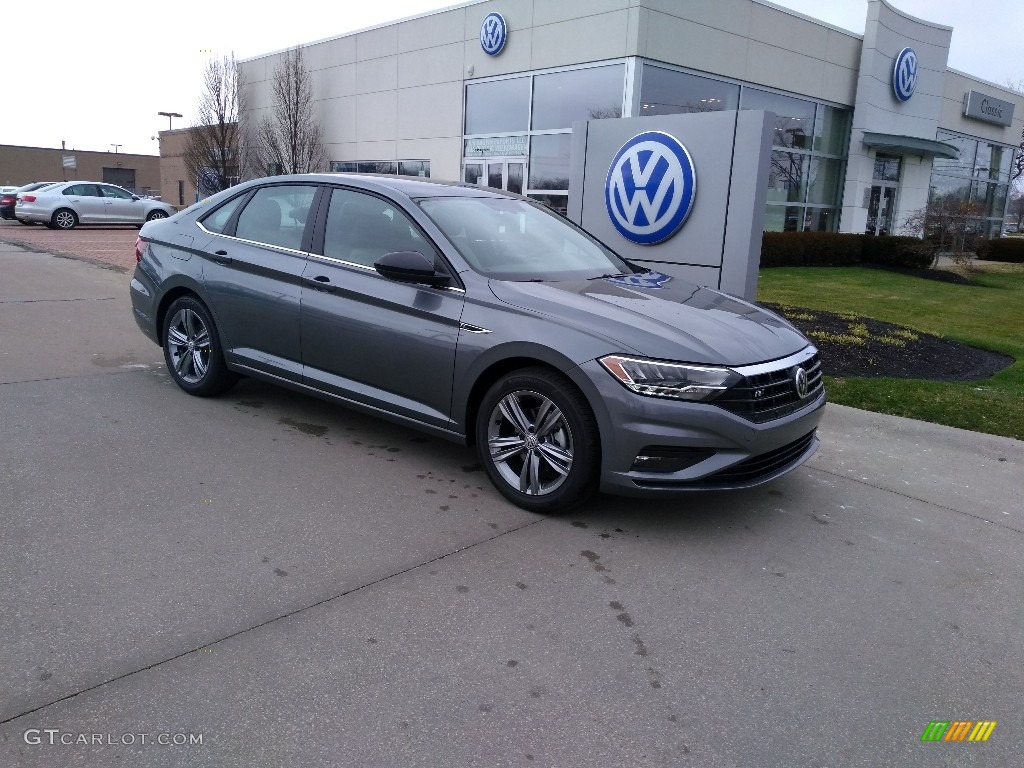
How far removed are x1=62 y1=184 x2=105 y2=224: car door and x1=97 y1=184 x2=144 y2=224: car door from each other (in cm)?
17

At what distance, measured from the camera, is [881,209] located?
27750mm

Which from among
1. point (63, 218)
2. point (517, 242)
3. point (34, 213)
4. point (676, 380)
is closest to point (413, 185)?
point (517, 242)

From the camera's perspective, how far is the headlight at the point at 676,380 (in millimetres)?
3814

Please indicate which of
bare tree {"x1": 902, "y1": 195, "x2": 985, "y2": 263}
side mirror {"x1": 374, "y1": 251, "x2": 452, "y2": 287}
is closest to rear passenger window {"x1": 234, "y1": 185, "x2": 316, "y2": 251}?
side mirror {"x1": 374, "y1": 251, "x2": 452, "y2": 287}

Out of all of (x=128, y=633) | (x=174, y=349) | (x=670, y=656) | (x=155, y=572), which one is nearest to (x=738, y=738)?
(x=670, y=656)

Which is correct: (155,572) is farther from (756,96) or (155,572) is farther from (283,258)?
(756,96)

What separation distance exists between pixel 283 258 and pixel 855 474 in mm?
3857

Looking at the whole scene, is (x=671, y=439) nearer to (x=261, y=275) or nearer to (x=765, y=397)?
(x=765, y=397)

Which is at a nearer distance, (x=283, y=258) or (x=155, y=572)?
(x=155, y=572)

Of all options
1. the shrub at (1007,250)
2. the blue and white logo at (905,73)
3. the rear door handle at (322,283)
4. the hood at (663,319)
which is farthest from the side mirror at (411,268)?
the shrub at (1007,250)

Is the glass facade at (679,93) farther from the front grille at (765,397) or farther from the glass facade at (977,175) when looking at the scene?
the front grille at (765,397)

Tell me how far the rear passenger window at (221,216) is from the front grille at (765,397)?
12.5ft

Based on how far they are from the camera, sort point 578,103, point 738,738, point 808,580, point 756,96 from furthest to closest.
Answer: point 756,96 < point 578,103 < point 808,580 < point 738,738

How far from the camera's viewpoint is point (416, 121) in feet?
82.6
